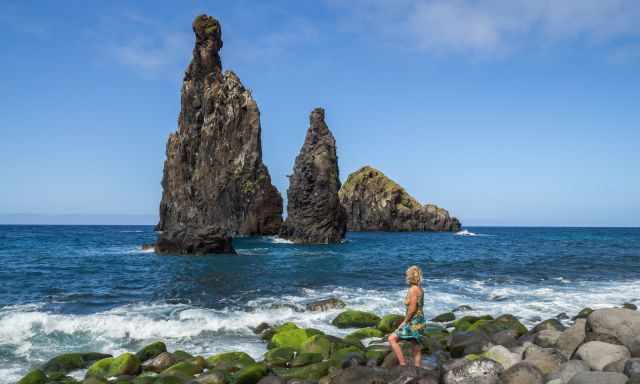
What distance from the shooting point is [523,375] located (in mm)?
9367

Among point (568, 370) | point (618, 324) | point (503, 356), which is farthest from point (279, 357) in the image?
point (618, 324)

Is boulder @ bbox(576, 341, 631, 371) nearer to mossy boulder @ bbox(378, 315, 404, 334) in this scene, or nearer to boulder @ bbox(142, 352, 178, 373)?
mossy boulder @ bbox(378, 315, 404, 334)

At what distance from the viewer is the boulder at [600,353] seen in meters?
9.98

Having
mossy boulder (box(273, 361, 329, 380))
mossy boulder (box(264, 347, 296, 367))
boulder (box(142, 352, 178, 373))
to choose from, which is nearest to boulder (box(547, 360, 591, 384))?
mossy boulder (box(273, 361, 329, 380))

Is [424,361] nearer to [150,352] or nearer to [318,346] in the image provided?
[318,346]

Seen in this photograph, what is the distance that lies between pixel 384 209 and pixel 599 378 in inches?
5632

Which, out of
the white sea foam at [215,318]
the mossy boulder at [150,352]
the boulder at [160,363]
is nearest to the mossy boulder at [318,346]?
the white sea foam at [215,318]

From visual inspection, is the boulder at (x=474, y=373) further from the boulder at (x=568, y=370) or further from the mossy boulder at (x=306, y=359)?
the mossy boulder at (x=306, y=359)

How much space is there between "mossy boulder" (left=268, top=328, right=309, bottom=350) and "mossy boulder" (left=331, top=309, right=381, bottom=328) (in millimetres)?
3237

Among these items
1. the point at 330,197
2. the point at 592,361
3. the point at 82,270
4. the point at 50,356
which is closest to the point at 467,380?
the point at 592,361

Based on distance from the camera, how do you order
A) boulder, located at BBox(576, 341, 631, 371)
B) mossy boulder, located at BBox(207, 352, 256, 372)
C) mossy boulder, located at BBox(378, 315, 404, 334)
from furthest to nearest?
mossy boulder, located at BBox(378, 315, 404, 334)
mossy boulder, located at BBox(207, 352, 256, 372)
boulder, located at BBox(576, 341, 631, 371)

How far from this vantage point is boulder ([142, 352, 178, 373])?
12.7m

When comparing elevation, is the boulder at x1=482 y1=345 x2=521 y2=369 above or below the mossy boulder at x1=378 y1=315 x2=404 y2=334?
above

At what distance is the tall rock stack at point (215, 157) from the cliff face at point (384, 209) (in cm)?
5235
